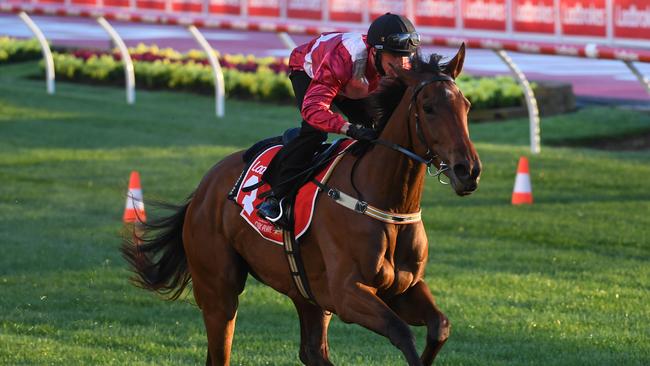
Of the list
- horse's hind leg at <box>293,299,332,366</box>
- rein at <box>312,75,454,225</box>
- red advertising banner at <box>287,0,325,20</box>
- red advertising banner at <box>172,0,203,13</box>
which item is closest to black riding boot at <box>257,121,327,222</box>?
rein at <box>312,75,454,225</box>

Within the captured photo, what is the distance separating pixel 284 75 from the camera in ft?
77.7

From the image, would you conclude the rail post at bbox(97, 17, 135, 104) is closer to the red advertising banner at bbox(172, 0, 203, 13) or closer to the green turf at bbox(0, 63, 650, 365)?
the red advertising banner at bbox(172, 0, 203, 13)

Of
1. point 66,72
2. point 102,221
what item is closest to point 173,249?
point 102,221

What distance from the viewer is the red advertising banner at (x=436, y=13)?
1738 centimetres

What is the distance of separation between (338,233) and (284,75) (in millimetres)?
17485

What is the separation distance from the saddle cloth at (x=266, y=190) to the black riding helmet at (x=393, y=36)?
1.94 feet

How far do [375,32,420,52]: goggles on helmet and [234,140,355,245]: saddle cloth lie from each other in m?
0.60

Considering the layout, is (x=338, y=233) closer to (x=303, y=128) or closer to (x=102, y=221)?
(x=303, y=128)

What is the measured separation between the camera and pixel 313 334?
23.5 ft

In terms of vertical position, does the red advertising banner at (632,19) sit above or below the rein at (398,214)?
above

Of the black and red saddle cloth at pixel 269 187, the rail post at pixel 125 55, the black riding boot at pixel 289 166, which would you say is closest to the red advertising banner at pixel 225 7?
the rail post at pixel 125 55

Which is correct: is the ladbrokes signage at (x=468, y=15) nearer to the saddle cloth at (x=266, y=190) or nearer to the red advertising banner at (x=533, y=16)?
the red advertising banner at (x=533, y=16)

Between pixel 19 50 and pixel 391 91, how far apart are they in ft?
82.6

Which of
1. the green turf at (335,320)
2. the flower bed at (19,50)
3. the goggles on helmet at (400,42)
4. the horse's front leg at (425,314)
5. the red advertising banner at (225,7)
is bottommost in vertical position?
the green turf at (335,320)
